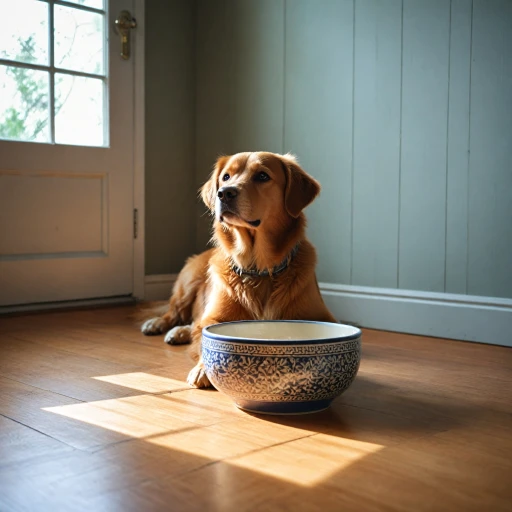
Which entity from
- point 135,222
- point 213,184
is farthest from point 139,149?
point 213,184

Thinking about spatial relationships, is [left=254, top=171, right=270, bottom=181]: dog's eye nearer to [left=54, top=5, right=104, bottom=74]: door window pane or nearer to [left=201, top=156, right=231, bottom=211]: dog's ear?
[left=201, top=156, right=231, bottom=211]: dog's ear

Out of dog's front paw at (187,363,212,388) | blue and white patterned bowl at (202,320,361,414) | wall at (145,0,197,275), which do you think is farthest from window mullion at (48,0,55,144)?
blue and white patterned bowl at (202,320,361,414)

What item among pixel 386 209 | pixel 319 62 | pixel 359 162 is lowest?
pixel 386 209

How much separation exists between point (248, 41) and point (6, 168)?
1.38 metres

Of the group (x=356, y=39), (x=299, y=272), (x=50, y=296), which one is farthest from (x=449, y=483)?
(x=50, y=296)

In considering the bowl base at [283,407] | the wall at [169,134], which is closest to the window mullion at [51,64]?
the wall at [169,134]

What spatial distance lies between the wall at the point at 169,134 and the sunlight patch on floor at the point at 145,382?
186 cm

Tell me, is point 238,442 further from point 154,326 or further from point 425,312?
point 425,312

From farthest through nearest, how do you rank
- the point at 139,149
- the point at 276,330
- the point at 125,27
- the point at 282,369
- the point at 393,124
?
the point at 139,149, the point at 125,27, the point at 393,124, the point at 276,330, the point at 282,369

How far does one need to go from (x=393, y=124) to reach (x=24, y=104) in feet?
5.58

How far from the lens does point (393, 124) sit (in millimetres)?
2986

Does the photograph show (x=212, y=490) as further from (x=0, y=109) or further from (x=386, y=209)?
(x=0, y=109)

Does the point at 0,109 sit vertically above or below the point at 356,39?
below

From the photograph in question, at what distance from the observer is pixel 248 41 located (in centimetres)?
366
